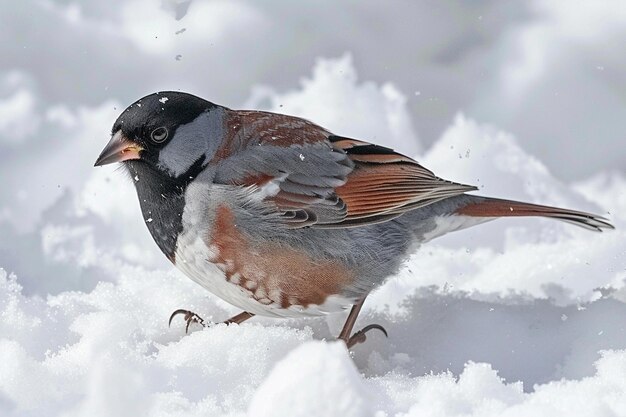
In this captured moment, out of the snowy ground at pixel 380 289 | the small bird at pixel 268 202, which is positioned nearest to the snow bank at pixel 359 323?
the snowy ground at pixel 380 289

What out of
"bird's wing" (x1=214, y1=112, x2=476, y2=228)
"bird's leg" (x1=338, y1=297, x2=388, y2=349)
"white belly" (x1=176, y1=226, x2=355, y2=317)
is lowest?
"white belly" (x1=176, y1=226, x2=355, y2=317)

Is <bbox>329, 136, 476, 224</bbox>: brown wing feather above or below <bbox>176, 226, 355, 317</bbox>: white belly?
above

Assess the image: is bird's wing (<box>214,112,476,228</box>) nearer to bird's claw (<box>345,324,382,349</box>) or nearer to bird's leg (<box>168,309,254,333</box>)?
bird's claw (<box>345,324,382,349</box>)

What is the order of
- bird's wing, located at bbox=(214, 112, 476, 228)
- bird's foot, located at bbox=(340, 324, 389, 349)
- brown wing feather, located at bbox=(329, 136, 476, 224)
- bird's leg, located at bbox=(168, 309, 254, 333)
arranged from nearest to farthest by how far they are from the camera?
bird's wing, located at bbox=(214, 112, 476, 228) < brown wing feather, located at bbox=(329, 136, 476, 224) < bird's foot, located at bbox=(340, 324, 389, 349) < bird's leg, located at bbox=(168, 309, 254, 333)

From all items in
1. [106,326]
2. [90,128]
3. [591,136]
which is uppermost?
[591,136]

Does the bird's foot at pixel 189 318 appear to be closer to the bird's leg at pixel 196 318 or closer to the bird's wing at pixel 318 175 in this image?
the bird's leg at pixel 196 318

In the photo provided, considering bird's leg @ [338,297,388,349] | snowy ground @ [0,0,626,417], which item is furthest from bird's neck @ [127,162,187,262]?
bird's leg @ [338,297,388,349]

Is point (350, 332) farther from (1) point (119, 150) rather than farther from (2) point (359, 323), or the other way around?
(1) point (119, 150)

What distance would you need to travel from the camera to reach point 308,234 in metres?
3.96

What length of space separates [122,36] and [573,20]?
3.15 m

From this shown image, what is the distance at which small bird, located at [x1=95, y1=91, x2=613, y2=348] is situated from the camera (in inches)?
152

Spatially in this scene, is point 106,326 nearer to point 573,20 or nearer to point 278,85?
point 278,85

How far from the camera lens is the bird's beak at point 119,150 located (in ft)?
12.6

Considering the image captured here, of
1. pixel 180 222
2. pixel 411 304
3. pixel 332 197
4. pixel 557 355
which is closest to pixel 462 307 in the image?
pixel 411 304
